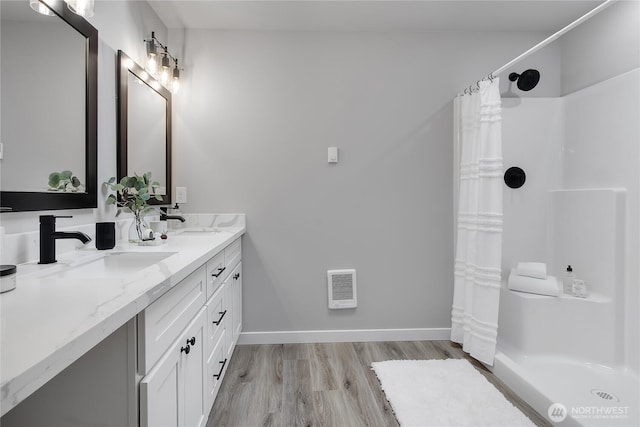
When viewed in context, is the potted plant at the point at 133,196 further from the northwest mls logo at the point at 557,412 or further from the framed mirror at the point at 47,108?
the northwest mls logo at the point at 557,412

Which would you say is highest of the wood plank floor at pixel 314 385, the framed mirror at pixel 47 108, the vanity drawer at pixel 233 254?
the framed mirror at pixel 47 108

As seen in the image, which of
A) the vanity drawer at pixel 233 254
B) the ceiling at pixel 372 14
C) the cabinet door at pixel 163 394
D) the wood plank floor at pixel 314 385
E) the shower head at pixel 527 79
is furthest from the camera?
the shower head at pixel 527 79

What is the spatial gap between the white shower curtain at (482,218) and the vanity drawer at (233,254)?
1.58 m

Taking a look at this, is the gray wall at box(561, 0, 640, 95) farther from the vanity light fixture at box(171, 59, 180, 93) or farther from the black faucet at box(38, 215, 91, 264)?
the black faucet at box(38, 215, 91, 264)

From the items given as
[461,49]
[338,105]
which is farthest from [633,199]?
[338,105]

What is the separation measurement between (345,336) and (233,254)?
1.09 metres

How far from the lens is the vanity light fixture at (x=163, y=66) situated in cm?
200

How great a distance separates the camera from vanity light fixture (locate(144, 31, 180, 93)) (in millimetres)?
2004

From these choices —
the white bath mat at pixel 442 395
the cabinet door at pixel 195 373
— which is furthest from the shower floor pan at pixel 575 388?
the cabinet door at pixel 195 373

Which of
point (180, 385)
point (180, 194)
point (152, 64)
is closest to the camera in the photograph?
point (180, 385)

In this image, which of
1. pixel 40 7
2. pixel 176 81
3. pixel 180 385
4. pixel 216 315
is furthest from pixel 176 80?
pixel 180 385

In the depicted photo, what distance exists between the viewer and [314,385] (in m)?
1.87

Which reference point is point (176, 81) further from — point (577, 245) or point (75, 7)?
point (577, 245)

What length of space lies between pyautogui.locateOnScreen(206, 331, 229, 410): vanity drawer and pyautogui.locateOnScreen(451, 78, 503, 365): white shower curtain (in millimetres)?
1569
